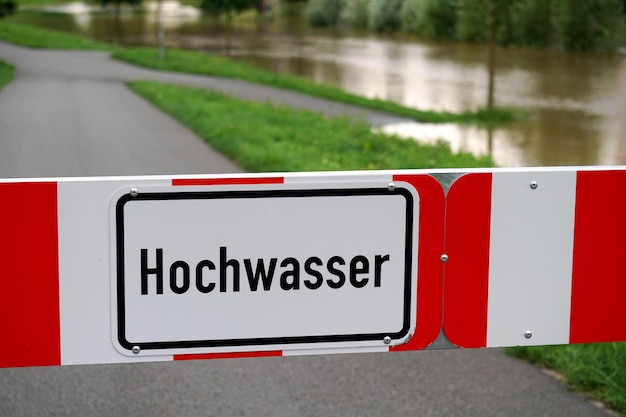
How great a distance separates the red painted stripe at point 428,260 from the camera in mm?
3100

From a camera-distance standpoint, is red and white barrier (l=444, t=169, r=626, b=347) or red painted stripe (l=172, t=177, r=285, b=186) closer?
red painted stripe (l=172, t=177, r=285, b=186)

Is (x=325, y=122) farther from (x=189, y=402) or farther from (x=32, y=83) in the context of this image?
(x=189, y=402)

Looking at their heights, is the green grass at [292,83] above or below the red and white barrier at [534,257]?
below

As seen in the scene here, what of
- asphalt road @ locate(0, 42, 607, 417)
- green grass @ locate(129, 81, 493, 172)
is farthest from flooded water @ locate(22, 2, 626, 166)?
asphalt road @ locate(0, 42, 607, 417)

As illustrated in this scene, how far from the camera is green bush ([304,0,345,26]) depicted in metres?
39.6

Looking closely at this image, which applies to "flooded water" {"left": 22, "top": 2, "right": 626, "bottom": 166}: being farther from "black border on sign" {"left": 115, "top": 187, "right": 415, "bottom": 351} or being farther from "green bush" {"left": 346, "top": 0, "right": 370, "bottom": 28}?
"black border on sign" {"left": 115, "top": 187, "right": 415, "bottom": 351}

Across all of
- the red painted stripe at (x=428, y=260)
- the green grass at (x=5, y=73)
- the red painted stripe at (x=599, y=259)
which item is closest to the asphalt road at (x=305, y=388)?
the red painted stripe at (x=599, y=259)

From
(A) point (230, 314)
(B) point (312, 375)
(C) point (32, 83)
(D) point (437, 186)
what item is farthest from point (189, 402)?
(C) point (32, 83)

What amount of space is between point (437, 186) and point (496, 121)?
20775 mm

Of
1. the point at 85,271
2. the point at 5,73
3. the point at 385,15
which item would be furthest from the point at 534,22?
the point at 85,271

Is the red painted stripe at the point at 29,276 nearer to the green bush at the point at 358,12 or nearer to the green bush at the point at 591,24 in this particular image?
the green bush at the point at 591,24

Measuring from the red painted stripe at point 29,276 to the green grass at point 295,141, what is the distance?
8.90m

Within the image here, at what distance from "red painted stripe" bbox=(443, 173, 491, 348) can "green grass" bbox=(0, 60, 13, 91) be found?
1541cm

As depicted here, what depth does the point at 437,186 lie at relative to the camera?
10.2ft
